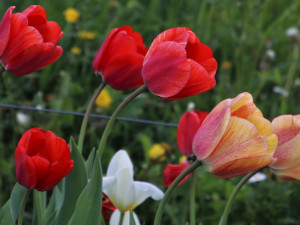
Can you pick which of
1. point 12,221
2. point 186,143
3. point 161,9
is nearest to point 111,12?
point 161,9

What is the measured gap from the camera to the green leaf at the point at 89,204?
0.56 metres

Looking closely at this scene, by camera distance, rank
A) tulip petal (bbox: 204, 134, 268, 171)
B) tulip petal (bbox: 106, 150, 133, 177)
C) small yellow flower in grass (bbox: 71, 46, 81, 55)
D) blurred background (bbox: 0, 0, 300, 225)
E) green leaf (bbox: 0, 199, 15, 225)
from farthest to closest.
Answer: small yellow flower in grass (bbox: 71, 46, 81, 55), blurred background (bbox: 0, 0, 300, 225), tulip petal (bbox: 106, 150, 133, 177), green leaf (bbox: 0, 199, 15, 225), tulip petal (bbox: 204, 134, 268, 171)

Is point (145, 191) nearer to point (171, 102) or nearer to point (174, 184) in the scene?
point (174, 184)

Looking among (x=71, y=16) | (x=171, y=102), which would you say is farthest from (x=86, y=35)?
(x=171, y=102)

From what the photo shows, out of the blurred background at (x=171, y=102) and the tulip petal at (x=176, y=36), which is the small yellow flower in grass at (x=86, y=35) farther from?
the tulip petal at (x=176, y=36)

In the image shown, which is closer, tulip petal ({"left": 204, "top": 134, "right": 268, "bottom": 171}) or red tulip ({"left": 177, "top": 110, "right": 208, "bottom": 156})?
tulip petal ({"left": 204, "top": 134, "right": 268, "bottom": 171})

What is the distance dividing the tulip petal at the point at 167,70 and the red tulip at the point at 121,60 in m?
0.05

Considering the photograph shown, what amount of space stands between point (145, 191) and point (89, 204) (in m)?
0.13

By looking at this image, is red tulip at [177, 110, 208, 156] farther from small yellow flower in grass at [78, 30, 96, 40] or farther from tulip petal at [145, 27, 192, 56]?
small yellow flower in grass at [78, 30, 96, 40]

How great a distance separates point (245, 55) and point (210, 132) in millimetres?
1658

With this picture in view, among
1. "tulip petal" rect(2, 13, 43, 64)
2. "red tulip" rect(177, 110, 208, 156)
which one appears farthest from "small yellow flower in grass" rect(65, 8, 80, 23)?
"tulip petal" rect(2, 13, 43, 64)

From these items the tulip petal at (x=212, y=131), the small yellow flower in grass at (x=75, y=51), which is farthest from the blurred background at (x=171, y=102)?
the tulip petal at (x=212, y=131)

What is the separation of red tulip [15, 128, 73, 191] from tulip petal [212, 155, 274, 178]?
5.2 inches

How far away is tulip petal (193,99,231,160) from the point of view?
52cm
